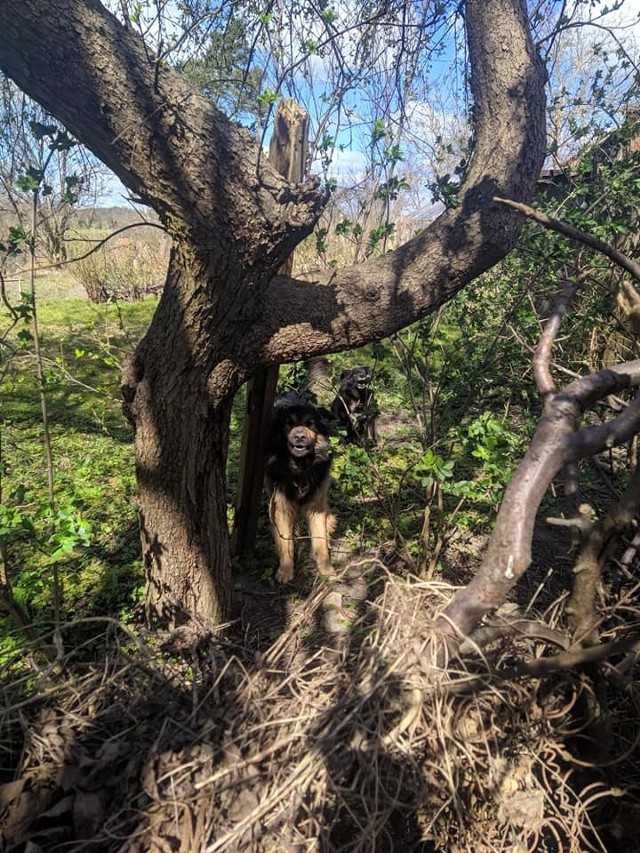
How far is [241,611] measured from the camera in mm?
3416

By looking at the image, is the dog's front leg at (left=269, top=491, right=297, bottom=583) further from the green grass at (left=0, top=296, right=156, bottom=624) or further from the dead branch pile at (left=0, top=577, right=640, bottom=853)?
the dead branch pile at (left=0, top=577, right=640, bottom=853)

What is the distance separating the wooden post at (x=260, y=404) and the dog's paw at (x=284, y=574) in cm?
32

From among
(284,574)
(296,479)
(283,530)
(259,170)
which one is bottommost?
(284,574)

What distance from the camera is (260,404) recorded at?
11.6 feet

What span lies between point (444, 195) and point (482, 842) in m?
2.77

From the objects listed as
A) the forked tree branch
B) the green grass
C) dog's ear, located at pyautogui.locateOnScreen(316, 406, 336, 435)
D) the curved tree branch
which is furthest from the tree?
the forked tree branch

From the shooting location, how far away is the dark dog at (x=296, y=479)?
400cm

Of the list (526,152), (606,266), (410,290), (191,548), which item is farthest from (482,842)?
(606,266)

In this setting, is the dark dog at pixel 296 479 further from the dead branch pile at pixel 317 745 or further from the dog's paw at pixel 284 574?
the dead branch pile at pixel 317 745

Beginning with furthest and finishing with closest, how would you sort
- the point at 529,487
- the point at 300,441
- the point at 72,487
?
1. the point at 300,441
2. the point at 72,487
3. the point at 529,487

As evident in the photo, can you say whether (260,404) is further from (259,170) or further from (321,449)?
(259,170)

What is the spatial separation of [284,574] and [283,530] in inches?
13.2

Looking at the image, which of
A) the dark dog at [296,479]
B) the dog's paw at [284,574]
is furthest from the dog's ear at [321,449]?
the dog's paw at [284,574]

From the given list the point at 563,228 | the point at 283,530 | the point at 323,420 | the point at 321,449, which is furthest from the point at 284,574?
the point at 563,228
